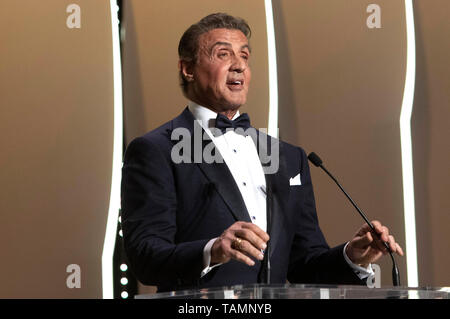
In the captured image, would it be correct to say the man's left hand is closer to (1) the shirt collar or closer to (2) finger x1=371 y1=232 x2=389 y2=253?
(2) finger x1=371 y1=232 x2=389 y2=253

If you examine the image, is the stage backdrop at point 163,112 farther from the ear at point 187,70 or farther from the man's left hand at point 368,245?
the man's left hand at point 368,245

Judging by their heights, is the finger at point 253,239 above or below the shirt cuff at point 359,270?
above

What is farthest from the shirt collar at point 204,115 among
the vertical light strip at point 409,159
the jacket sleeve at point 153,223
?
the vertical light strip at point 409,159

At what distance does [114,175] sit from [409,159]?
1.36 metres

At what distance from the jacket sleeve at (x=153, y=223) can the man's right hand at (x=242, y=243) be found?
0.47ft

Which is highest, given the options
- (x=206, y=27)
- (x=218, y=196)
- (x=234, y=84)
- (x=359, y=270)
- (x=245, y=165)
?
(x=206, y=27)

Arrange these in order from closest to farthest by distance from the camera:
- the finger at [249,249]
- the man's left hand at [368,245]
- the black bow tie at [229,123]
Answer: the finger at [249,249] < the man's left hand at [368,245] < the black bow tie at [229,123]

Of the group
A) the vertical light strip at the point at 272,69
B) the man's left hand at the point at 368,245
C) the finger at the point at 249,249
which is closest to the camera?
the finger at the point at 249,249

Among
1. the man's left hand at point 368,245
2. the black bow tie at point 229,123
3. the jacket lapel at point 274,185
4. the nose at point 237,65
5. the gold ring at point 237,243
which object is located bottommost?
the man's left hand at point 368,245

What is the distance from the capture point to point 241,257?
184 cm

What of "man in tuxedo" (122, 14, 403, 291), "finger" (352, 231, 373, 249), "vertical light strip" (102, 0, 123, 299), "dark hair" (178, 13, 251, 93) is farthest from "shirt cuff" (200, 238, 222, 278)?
"vertical light strip" (102, 0, 123, 299)

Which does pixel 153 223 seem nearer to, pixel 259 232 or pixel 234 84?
pixel 259 232

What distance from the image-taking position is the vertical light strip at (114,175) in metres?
3.34

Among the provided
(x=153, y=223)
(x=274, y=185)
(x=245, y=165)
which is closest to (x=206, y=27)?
(x=245, y=165)
